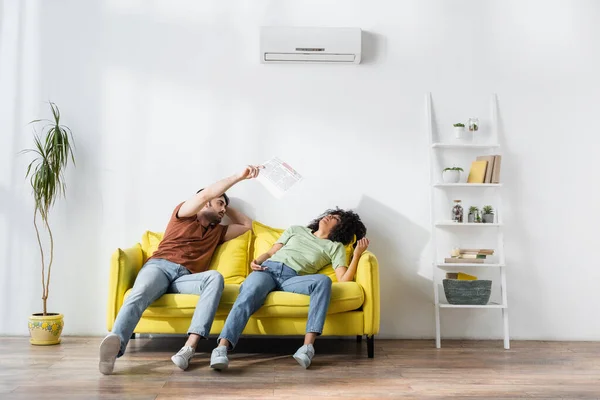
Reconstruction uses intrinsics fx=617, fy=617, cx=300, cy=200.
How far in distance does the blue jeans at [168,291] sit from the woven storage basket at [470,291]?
5.39ft

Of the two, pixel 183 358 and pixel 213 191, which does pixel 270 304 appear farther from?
pixel 213 191

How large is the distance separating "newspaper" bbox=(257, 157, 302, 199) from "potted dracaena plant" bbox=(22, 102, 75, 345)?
1.42 metres

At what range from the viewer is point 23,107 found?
14.5ft

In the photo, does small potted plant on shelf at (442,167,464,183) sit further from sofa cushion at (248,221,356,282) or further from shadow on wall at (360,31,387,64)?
shadow on wall at (360,31,387,64)

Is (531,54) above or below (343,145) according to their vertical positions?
above

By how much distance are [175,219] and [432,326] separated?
6.47ft

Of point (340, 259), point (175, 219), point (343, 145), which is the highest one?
point (343, 145)

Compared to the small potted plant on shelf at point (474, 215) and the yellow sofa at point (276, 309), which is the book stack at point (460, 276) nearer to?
the small potted plant on shelf at point (474, 215)

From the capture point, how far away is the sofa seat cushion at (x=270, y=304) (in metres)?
3.53

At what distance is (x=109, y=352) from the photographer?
121 inches

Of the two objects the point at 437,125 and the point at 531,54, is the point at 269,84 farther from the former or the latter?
the point at 531,54

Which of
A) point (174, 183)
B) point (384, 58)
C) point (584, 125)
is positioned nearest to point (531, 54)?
point (584, 125)

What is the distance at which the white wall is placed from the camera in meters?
4.39

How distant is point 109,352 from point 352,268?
1.51 metres
